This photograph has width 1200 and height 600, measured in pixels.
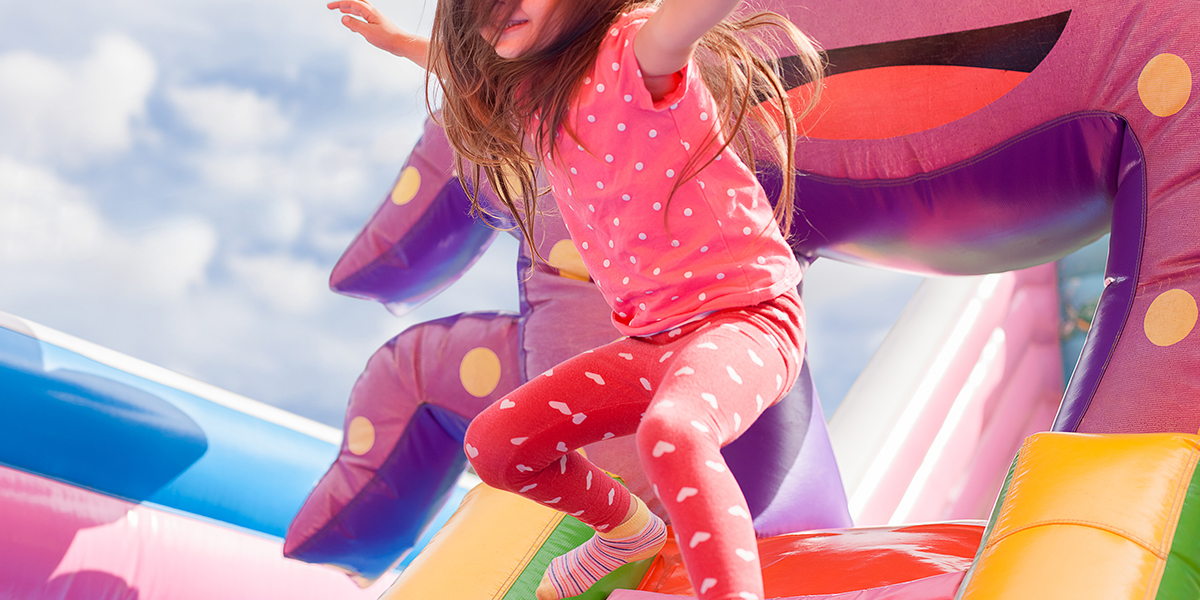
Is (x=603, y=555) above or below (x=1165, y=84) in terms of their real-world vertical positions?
below

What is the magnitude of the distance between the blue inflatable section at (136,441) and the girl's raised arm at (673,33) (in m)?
1.09

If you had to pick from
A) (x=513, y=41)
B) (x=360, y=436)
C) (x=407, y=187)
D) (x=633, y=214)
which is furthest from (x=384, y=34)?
(x=360, y=436)

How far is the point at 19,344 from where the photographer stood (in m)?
1.32

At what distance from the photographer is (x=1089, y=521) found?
619 mm

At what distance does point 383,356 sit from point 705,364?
88 centimetres

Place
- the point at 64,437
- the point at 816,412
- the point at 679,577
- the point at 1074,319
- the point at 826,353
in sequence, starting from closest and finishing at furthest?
the point at 679,577
the point at 816,412
the point at 64,437
the point at 1074,319
the point at 826,353

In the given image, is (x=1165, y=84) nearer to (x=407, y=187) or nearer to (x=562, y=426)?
(x=562, y=426)

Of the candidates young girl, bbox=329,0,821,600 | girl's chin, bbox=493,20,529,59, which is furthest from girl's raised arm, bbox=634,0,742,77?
girl's chin, bbox=493,20,529,59

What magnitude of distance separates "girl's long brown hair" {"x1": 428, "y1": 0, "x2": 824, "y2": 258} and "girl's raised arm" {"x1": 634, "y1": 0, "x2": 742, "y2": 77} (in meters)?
0.06

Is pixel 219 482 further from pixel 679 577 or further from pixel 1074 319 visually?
pixel 1074 319

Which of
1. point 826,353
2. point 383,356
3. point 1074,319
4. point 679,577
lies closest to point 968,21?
point 679,577

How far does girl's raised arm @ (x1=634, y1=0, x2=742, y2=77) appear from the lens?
1.91 ft

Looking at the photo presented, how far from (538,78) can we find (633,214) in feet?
0.49

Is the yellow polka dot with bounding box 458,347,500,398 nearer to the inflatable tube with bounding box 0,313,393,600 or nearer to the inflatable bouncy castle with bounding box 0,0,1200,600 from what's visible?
the inflatable bouncy castle with bounding box 0,0,1200,600
